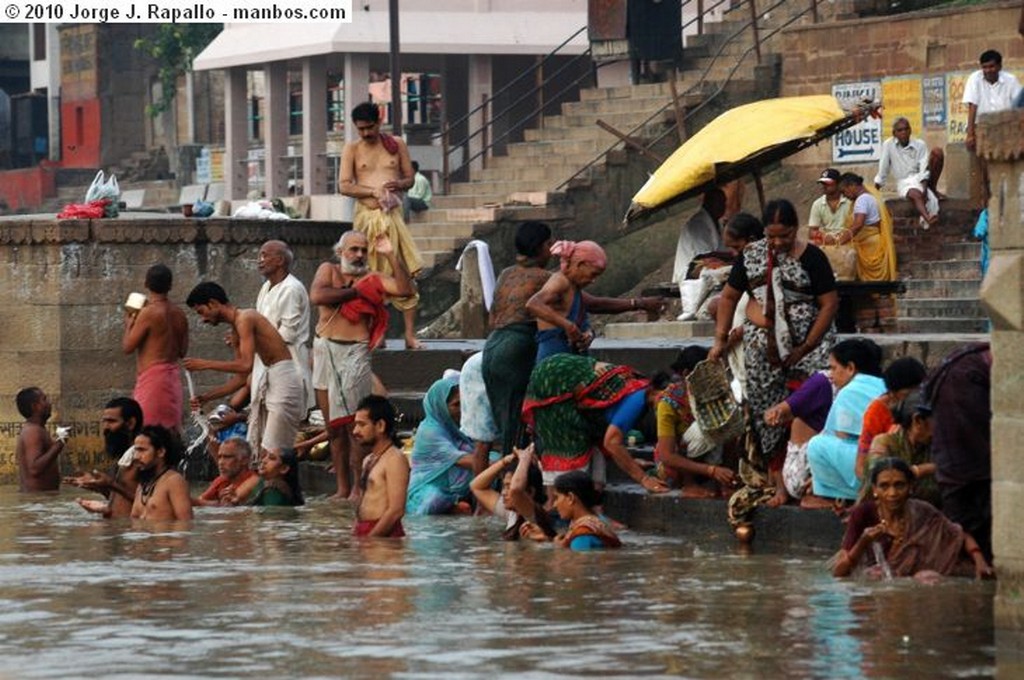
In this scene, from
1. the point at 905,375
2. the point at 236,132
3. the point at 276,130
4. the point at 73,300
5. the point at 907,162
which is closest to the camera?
the point at 905,375

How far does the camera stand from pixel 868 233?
62.5ft

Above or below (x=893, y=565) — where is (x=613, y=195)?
above

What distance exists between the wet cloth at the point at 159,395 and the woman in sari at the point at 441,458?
7.79 feet

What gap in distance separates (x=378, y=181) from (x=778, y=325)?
201 inches

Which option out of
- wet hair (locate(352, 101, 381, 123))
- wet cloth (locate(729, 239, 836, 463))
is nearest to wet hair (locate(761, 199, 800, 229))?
wet cloth (locate(729, 239, 836, 463))

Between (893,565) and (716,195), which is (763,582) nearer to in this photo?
(893,565)

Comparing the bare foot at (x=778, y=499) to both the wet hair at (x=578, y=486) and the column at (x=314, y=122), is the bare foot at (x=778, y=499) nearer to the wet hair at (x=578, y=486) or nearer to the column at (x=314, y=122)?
the wet hair at (x=578, y=486)

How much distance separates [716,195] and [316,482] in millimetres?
3555

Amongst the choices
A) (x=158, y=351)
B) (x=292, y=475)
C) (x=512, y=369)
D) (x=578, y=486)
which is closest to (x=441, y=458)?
(x=512, y=369)

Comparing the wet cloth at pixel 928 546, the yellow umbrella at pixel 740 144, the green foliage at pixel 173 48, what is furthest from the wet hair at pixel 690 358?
the green foliage at pixel 173 48

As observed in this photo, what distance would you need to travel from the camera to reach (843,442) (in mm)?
11062

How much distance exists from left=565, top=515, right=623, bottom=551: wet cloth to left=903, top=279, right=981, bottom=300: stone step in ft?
25.5

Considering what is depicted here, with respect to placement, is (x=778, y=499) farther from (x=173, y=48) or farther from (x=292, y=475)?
(x=173, y=48)

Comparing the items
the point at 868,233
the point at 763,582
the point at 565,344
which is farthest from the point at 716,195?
the point at 763,582
